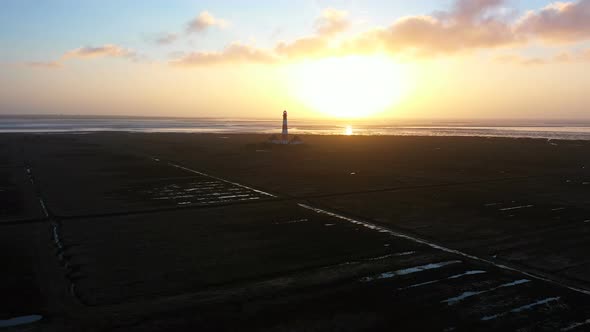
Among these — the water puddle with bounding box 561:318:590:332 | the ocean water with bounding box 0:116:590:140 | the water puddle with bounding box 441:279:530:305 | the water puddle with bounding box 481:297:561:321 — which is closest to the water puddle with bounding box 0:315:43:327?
the water puddle with bounding box 441:279:530:305

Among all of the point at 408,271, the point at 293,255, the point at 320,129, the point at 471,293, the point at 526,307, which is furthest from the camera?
the point at 320,129

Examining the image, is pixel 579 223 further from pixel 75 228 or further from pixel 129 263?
pixel 75 228

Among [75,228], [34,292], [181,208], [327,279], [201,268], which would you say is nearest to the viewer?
[34,292]

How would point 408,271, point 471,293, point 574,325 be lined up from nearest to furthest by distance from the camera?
point 574,325 → point 471,293 → point 408,271

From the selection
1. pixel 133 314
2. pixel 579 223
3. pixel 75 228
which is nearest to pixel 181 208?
pixel 75 228

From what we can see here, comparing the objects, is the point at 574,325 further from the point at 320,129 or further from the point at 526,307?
the point at 320,129

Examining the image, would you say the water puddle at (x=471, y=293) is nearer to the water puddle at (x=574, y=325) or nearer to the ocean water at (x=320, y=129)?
the water puddle at (x=574, y=325)

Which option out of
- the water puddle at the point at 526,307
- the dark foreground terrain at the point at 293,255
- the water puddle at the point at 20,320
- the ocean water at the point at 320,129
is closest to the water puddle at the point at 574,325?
the dark foreground terrain at the point at 293,255

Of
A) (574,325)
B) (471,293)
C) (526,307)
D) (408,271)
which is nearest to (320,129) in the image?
(408,271)
